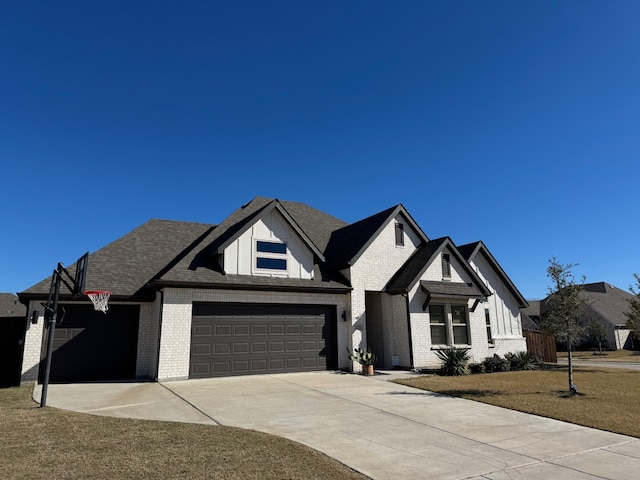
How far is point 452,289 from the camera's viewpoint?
1981 cm

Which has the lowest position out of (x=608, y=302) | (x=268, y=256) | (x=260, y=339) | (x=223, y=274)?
(x=260, y=339)

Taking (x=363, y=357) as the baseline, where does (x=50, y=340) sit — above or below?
above

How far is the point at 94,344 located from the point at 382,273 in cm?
1285

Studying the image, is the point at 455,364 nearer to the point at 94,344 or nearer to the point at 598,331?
the point at 94,344

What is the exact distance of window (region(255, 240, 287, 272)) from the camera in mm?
17781

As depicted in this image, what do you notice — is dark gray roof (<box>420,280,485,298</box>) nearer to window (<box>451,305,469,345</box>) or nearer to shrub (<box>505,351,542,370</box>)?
window (<box>451,305,469,345</box>)

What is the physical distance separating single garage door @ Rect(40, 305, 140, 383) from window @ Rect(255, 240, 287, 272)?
545 cm

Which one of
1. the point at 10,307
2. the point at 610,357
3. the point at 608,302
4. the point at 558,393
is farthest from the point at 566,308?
the point at 608,302

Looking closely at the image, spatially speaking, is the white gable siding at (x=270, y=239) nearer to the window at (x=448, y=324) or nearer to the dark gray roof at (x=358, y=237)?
the dark gray roof at (x=358, y=237)

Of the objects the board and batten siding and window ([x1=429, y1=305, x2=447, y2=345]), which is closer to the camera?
the board and batten siding

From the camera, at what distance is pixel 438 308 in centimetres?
1970

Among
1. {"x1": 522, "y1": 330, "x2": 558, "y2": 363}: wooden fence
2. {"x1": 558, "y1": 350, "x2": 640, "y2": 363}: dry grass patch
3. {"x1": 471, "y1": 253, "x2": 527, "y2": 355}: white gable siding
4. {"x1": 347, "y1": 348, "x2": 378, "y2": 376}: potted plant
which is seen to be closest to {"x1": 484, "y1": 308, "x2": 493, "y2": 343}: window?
{"x1": 471, "y1": 253, "x2": 527, "y2": 355}: white gable siding

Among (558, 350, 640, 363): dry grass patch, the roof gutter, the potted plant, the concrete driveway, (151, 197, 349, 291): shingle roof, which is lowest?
(558, 350, 640, 363): dry grass patch

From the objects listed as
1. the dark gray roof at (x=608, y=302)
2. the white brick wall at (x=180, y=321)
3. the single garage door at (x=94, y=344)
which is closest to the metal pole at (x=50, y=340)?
the white brick wall at (x=180, y=321)
